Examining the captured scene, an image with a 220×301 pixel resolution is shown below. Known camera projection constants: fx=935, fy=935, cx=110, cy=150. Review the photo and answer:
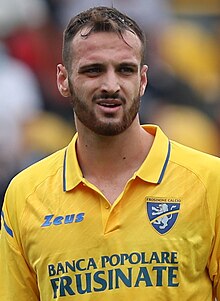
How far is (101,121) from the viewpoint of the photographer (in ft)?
11.1

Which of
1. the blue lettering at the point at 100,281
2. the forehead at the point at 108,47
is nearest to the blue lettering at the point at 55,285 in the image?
the blue lettering at the point at 100,281

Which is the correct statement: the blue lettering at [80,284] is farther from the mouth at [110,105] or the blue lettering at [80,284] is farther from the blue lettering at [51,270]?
the mouth at [110,105]

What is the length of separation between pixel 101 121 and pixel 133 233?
0.42 metres

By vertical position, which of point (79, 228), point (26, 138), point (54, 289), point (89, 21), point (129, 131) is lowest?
point (26, 138)

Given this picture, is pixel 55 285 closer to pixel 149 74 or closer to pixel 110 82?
pixel 110 82

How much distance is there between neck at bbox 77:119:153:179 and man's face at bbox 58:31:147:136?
0.08 metres

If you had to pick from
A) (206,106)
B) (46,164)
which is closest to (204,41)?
(206,106)

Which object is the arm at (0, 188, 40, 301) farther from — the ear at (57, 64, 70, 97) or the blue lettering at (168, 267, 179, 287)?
the blue lettering at (168, 267, 179, 287)

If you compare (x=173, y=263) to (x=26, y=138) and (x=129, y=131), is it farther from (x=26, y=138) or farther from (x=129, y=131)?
(x=26, y=138)

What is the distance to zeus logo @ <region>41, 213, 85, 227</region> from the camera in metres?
3.42

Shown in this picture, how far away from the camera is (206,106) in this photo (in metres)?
8.48

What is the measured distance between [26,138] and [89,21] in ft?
14.8

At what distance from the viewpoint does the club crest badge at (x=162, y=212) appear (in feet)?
11.0

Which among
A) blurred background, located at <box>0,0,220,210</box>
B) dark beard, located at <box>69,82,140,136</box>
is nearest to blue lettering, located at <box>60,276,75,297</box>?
dark beard, located at <box>69,82,140,136</box>
